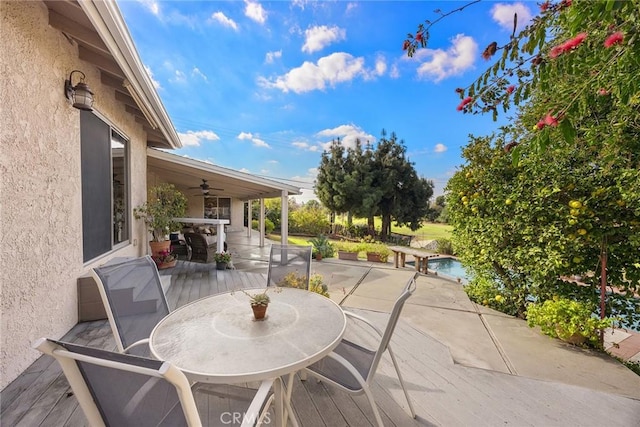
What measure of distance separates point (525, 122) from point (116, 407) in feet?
15.8

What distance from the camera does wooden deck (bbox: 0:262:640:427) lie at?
→ 1.78m

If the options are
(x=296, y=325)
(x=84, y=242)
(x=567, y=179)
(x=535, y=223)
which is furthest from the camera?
(x=535, y=223)

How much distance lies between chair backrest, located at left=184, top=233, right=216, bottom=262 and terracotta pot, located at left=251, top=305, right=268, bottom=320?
17.3ft

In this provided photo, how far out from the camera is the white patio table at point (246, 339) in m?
1.23

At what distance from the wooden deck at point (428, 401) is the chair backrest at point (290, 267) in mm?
911

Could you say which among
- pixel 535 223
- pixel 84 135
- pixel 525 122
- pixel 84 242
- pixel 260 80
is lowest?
pixel 84 242

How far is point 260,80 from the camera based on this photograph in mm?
14289

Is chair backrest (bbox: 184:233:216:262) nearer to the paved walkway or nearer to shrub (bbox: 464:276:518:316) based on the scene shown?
the paved walkway

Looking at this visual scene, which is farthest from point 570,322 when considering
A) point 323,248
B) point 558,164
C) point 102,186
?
point 323,248

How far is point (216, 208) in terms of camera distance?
15.3 meters

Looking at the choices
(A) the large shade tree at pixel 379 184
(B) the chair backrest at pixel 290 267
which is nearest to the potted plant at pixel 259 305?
(B) the chair backrest at pixel 290 267

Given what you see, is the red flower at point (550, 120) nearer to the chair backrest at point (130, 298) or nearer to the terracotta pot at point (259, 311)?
the terracotta pot at point (259, 311)

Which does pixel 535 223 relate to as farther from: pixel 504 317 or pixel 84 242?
pixel 84 242

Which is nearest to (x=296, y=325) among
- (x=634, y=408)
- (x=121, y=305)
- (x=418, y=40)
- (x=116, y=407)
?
(x=116, y=407)
